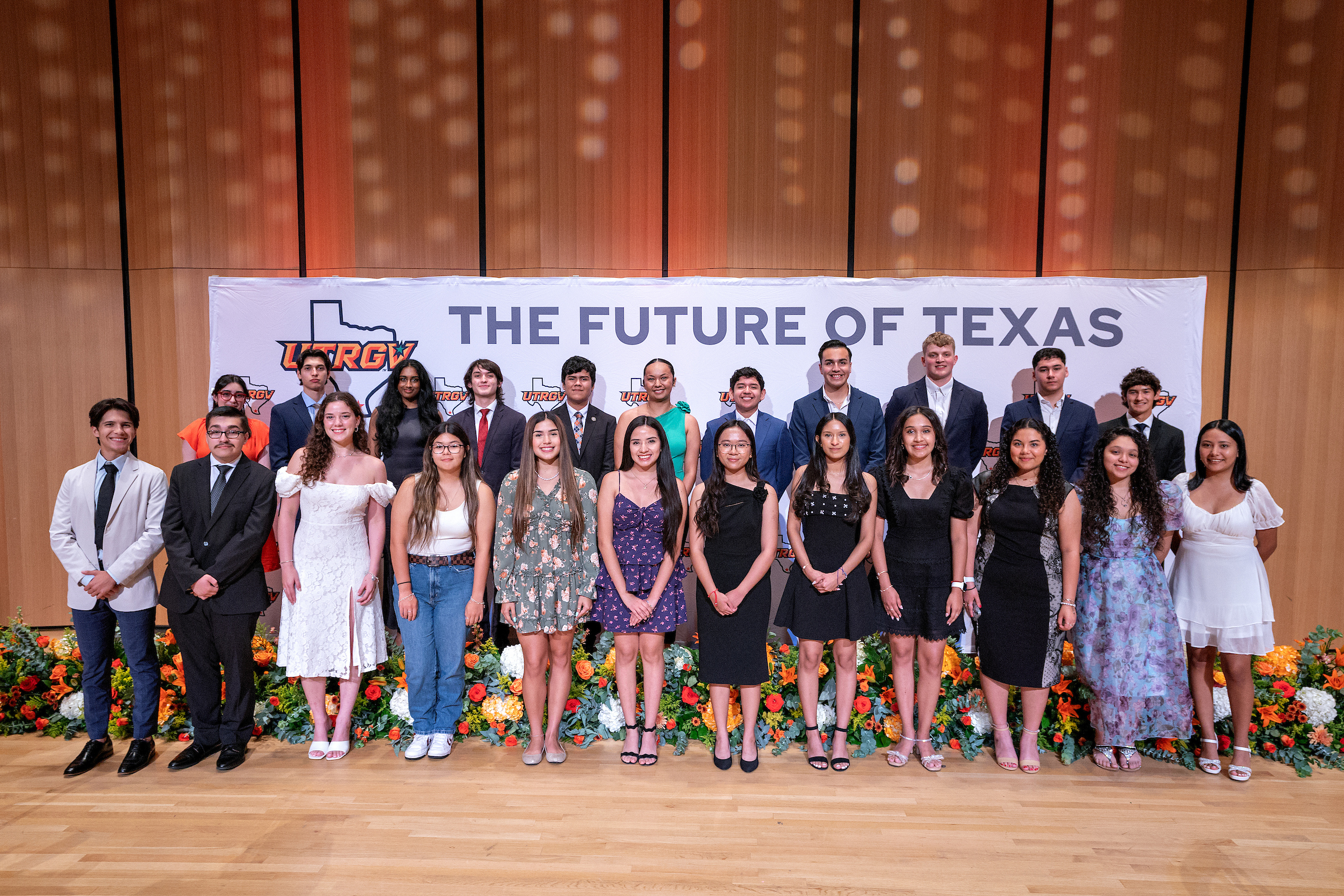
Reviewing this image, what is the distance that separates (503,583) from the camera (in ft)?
9.74

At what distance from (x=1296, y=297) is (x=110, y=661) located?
7469mm

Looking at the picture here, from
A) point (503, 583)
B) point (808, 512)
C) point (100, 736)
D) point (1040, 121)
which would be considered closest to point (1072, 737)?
point (808, 512)

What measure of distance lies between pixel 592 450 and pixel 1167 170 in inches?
179

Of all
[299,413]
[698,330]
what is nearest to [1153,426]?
[698,330]

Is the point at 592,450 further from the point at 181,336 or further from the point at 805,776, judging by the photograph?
the point at 181,336

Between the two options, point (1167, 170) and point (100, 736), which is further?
point (1167, 170)

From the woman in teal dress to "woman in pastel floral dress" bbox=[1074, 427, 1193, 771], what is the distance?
6.27 feet

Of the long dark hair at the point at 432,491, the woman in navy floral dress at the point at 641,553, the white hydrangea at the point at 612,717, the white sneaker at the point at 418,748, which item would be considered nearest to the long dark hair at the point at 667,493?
the woman in navy floral dress at the point at 641,553

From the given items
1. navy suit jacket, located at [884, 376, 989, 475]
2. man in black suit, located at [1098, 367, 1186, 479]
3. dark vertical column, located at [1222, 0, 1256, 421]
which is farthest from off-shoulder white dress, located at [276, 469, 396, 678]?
dark vertical column, located at [1222, 0, 1256, 421]

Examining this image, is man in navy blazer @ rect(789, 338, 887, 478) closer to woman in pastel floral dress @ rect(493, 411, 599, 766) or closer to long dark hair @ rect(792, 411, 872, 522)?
long dark hair @ rect(792, 411, 872, 522)

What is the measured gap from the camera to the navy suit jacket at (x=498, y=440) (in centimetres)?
395

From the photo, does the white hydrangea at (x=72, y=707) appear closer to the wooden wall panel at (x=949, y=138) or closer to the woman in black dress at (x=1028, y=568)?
the woman in black dress at (x=1028, y=568)

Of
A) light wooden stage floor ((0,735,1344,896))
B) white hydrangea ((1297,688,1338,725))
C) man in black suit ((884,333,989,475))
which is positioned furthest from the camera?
man in black suit ((884,333,989,475))

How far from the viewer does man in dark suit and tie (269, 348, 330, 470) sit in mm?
4027
